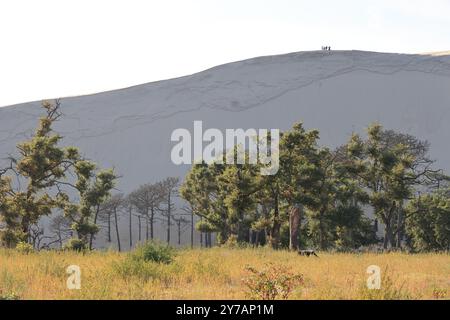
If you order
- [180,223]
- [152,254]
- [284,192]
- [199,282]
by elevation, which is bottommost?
[180,223]

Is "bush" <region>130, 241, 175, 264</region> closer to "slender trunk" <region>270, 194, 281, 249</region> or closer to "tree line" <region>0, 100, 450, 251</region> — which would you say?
"tree line" <region>0, 100, 450, 251</region>

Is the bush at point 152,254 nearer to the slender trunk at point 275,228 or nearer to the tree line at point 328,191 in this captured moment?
the tree line at point 328,191

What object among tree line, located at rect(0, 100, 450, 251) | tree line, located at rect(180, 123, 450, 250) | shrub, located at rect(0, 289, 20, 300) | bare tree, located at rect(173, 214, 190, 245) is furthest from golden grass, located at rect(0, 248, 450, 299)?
bare tree, located at rect(173, 214, 190, 245)

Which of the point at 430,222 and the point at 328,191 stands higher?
the point at 328,191

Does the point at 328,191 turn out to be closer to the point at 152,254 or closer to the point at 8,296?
the point at 152,254

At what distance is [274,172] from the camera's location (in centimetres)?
3547

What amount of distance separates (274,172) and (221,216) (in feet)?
52.4

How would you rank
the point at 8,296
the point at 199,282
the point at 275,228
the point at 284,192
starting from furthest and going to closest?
the point at 284,192 < the point at 275,228 < the point at 199,282 < the point at 8,296

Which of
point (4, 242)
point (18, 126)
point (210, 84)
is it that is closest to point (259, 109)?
point (210, 84)

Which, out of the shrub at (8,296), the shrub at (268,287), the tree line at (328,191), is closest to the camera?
the shrub at (8,296)

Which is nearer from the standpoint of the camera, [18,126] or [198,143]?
[198,143]

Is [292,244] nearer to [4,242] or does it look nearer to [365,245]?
[4,242]

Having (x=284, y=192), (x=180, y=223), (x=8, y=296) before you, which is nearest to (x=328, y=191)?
(x=284, y=192)

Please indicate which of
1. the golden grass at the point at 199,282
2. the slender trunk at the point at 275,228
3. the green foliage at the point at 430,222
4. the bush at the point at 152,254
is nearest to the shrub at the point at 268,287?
the golden grass at the point at 199,282
